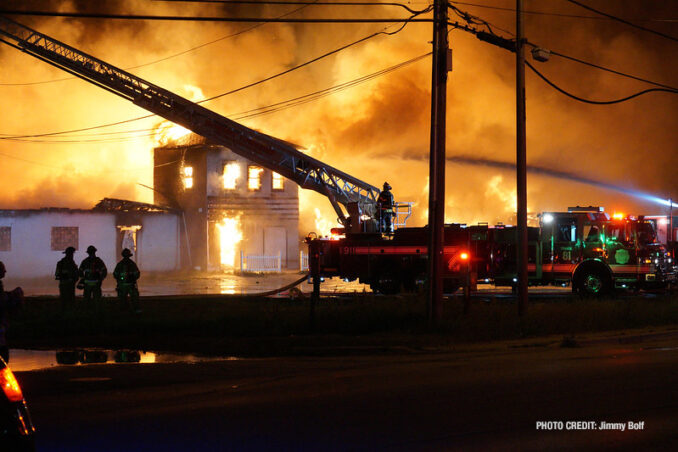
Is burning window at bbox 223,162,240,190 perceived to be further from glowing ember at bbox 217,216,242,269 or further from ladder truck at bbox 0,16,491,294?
ladder truck at bbox 0,16,491,294

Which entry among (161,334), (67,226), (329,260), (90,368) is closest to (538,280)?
(329,260)

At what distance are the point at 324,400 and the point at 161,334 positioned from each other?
7.66 m

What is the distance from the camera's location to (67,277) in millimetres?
18922

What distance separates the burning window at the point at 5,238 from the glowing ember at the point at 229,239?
9949mm

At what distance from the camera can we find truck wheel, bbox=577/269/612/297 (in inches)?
896

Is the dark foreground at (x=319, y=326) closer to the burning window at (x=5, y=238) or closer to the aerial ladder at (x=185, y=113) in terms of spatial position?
the aerial ladder at (x=185, y=113)

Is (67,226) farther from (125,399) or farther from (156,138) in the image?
(125,399)

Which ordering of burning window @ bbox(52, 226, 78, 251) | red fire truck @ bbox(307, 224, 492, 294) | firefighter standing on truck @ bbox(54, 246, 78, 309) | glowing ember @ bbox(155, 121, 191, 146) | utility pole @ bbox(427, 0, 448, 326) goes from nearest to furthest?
1. utility pole @ bbox(427, 0, 448, 326)
2. firefighter standing on truck @ bbox(54, 246, 78, 309)
3. red fire truck @ bbox(307, 224, 492, 294)
4. burning window @ bbox(52, 226, 78, 251)
5. glowing ember @ bbox(155, 121, 191, 146)

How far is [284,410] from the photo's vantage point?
8.27 m

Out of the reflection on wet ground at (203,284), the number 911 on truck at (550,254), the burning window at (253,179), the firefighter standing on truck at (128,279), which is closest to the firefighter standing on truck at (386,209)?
the number 911 on truck at (550,254)

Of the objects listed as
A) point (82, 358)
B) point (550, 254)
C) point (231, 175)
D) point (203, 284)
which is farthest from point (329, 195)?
point (82, 358)

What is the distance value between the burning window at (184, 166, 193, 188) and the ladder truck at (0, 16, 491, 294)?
9.84 meters

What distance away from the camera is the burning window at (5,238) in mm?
36312

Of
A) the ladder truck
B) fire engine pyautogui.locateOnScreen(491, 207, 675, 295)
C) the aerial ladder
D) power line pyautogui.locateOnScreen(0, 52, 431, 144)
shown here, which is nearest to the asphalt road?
the ladder truck
